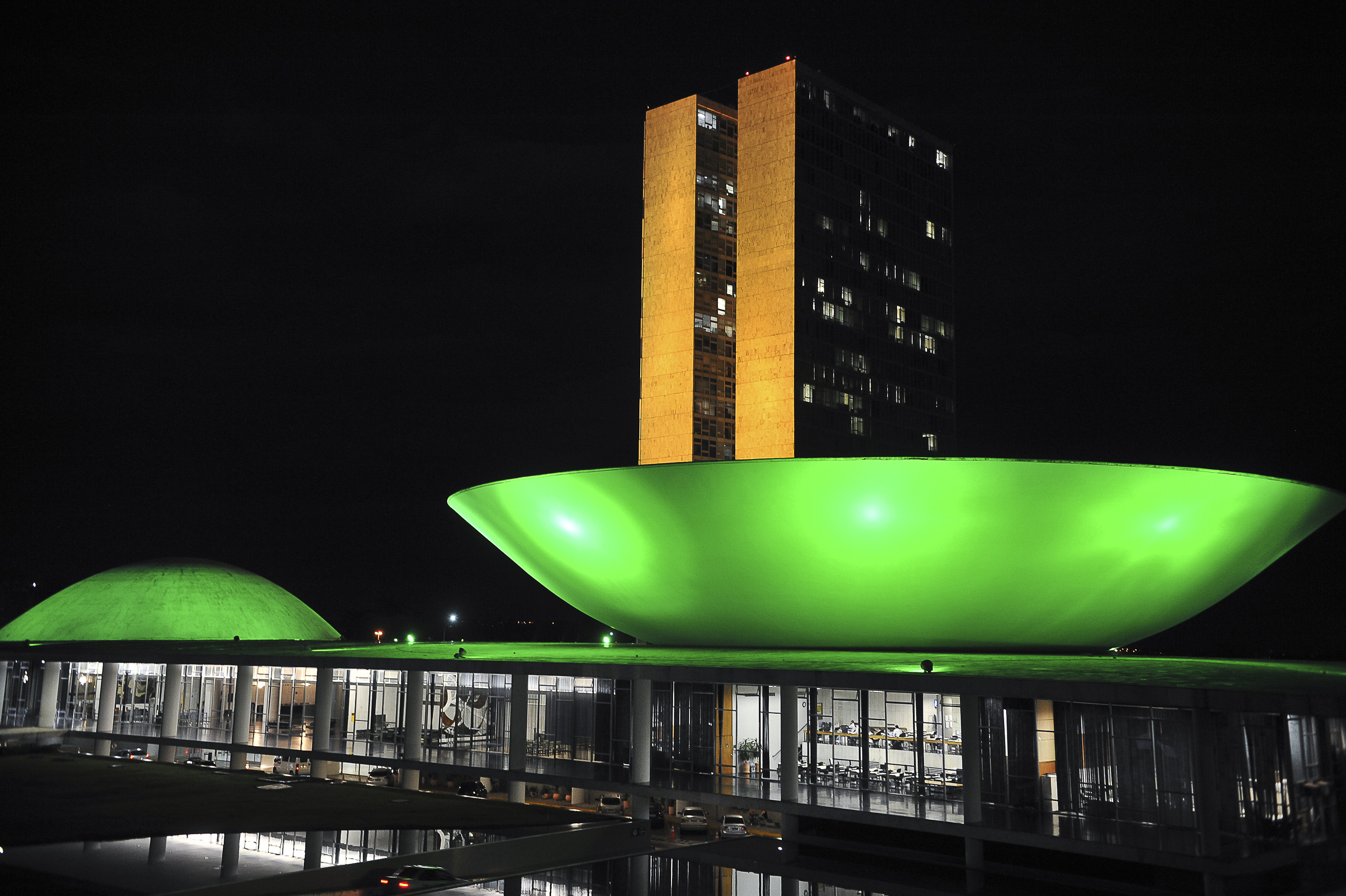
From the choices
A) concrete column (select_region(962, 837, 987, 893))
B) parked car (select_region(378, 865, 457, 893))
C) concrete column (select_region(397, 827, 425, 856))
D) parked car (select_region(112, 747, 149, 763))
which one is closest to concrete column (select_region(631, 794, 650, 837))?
concrete column (select_region(397, 827, 425, 856))

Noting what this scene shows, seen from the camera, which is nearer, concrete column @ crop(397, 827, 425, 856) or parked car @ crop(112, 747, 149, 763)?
concrete column @ crop(397, 827, 425, 856)

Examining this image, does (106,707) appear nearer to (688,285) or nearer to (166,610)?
(166,610)

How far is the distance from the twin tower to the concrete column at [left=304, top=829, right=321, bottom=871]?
181ft

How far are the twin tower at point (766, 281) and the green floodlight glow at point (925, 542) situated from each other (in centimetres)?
4864

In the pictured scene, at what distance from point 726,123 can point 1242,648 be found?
1867 inches

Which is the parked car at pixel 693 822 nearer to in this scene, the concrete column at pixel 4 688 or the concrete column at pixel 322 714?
the concrete column at pixel 322 714

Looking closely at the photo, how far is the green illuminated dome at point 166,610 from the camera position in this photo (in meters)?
46.1

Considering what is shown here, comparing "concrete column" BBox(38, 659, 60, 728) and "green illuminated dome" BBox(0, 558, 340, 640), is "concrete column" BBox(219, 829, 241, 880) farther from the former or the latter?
"green illuminated dome" BBox(0, 558, 340, 640)

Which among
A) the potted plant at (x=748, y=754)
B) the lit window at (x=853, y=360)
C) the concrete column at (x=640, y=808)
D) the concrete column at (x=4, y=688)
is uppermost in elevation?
the lit window at (x=853, y=360)

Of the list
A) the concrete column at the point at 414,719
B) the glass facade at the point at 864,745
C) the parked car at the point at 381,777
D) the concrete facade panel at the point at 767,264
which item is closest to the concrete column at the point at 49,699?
the glass facade at the point at 864,745

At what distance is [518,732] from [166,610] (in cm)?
2805

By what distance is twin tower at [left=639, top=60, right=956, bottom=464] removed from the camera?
74188 mm

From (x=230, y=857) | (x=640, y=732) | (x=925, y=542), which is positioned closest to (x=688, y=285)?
(x=640, y=732)

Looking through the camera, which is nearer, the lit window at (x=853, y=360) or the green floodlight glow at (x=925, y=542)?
the green floodlight glow at (x=925, y=542)
